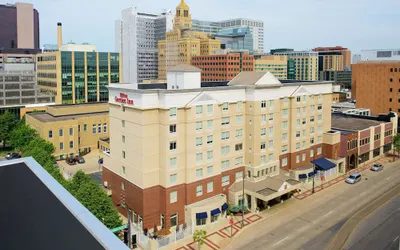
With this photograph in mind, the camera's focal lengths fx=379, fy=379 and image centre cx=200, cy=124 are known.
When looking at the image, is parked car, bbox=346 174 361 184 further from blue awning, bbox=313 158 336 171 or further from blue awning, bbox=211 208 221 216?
blue awning, bbox=211 208 221 216

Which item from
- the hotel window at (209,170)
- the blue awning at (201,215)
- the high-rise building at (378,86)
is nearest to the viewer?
the blue awning at (201,215)

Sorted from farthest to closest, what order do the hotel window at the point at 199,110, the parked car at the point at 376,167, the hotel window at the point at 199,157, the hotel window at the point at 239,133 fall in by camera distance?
the parked car at the point at 376,167
the hotel window at the point at 239,133
the hotel window at the point at 199,157
the hotel window at the point at 199,110

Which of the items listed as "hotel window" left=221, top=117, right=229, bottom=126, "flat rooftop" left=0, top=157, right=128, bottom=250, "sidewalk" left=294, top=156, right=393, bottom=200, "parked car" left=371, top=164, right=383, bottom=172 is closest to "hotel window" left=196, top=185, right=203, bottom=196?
"hotel window" left=221, top=117, right=229, bottom=126

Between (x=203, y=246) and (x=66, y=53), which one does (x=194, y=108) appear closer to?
(x=203, y=246)

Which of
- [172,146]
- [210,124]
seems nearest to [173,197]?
[172,146]

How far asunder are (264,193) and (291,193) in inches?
321

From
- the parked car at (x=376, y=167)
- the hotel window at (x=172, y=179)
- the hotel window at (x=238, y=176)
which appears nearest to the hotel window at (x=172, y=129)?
the hotel window at (x=172, y=179)

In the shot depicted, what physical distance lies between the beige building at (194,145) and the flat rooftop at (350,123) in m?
21.8

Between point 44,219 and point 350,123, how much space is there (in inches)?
3309

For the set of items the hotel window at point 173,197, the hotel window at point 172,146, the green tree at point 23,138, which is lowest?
the hotel window at point 173,197

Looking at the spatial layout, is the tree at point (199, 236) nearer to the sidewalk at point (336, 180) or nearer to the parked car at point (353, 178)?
the sidewalk at point (336, 180)

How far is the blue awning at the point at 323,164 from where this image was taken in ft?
222

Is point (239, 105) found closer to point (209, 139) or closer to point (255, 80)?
point (255, 80)

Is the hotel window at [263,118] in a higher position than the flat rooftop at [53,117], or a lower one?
higher
